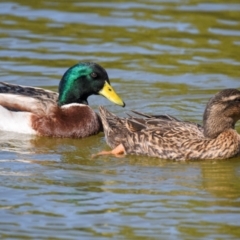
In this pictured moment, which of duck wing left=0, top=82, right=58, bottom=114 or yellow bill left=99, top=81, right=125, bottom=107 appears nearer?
yellow bill left=99, top=81, right=125, bottom=107

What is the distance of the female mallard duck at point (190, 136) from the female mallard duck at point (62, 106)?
1316 millimetres

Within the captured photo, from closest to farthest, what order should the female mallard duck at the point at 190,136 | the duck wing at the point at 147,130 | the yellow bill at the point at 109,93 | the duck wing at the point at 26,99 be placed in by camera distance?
the female mallard duck at the point at 190,136, the duck wing at the point at 147,130, the yellow bill at the point at 109,93, the duck wing at the point at 26,99

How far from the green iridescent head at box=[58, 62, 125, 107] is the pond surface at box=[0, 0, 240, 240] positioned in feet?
2.03

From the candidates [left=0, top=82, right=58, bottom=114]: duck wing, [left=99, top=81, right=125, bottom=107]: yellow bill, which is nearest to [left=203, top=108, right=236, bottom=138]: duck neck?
[left=99, top=81, right=125, bottom=107]: yellow bill

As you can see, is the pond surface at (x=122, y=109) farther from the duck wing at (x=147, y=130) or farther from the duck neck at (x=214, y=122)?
the duck neck at (x=214, y=122)

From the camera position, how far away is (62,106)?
14.4 meters

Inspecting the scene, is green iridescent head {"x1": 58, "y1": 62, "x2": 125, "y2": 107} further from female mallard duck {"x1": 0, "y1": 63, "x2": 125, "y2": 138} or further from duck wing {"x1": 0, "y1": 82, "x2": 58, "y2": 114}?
duck wing {"x1": 0, "y1": 82, "x2": 58, "y2": 114}

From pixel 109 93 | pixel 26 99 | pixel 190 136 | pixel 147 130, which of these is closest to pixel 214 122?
pixel 190 136

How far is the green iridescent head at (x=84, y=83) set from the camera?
14172mm

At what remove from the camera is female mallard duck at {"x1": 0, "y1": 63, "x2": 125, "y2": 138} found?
14164mm

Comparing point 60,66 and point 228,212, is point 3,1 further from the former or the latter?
point 228,212

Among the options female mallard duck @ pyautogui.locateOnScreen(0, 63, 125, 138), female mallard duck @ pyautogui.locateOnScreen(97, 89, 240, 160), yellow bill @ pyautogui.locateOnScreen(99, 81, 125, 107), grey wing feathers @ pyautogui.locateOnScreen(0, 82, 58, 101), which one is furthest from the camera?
grey wing feathers @ pyautogui.locateOnScreen(0, 82, 58, 101)

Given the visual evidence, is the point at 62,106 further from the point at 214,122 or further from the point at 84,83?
the point at 214,122

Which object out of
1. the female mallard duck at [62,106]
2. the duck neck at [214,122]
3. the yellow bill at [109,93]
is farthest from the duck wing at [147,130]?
the female mallard duck at [62,106]
